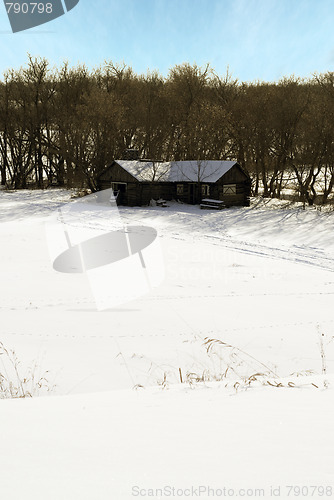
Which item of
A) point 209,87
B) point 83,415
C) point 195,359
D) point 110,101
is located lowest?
point 195,359

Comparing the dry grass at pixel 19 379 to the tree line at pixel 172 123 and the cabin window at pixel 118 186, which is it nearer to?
the cabin window at pixel 118 186

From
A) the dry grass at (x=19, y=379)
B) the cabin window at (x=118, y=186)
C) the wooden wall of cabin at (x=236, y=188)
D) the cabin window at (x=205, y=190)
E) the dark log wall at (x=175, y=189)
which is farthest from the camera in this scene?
the cabin window at (x=118, y=186)

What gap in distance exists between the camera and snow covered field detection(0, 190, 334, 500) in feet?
8.30

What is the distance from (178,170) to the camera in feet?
110

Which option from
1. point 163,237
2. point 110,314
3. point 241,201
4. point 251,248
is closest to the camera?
point 110,314

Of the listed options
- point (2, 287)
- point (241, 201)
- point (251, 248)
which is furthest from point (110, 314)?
point (241, 201)

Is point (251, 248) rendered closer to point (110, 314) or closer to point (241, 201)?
point (110, 314)

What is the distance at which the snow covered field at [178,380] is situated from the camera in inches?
99.7

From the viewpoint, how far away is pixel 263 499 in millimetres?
2273

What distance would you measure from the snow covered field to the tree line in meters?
18.8

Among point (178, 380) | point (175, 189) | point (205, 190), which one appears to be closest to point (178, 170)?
point (175, 189)

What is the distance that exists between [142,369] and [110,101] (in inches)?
1399

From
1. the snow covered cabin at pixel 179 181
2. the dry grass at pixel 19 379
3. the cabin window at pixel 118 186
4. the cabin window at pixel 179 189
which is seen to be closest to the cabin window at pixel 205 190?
the snow covered cabin at pixel 179 181

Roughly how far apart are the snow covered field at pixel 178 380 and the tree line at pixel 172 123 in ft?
61.8
